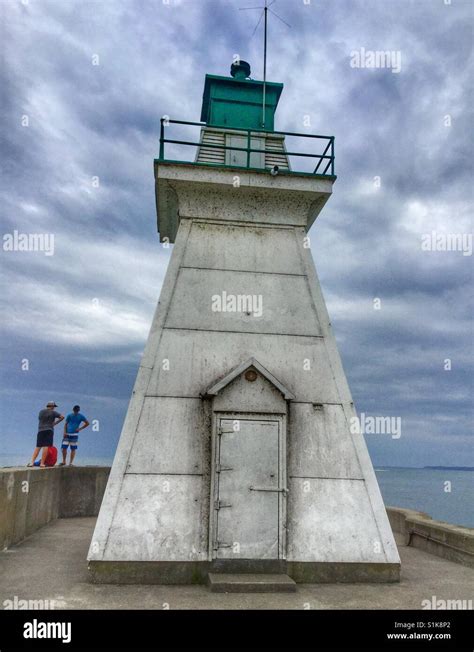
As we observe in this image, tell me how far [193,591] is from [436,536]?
6.24m

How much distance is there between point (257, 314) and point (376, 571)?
4.96 meters

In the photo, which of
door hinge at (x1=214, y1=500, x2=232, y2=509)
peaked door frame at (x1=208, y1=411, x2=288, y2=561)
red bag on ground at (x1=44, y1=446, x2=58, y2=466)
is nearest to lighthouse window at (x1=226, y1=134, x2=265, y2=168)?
peaked door frame at (x1=208, y1=411, x2=288, y2=561)

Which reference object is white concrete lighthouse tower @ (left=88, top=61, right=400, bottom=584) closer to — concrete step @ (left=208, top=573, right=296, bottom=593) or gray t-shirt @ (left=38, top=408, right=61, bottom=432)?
concrete step @ (left=208, top=573, right=296, bottom=593)

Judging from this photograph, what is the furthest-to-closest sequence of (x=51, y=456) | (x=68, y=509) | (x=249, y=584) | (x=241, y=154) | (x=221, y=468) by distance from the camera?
(x=68, y=509) → (x=51, y=456) → (x=241, y=154) → (x=221, y=468) → (x=249, y=584)

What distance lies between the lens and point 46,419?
535 inches

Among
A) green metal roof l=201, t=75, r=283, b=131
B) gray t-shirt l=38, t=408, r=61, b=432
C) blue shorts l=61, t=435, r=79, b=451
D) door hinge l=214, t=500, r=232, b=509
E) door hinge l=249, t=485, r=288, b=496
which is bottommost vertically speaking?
door hinge l=214, t=500, r=232, b=509

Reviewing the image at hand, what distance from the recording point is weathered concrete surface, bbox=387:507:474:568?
996cm

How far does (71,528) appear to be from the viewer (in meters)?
13.1

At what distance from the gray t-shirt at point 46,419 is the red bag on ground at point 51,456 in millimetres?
706

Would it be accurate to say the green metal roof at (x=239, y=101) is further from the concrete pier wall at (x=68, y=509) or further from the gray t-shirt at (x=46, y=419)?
the concrete pier wall at (x=68, y=509)

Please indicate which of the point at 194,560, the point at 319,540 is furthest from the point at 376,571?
the point at 194,560

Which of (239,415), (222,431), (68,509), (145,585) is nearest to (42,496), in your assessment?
(68,509)

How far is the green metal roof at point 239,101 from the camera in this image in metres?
12.1

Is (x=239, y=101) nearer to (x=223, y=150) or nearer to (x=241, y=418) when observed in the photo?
(x=223, y=150)
